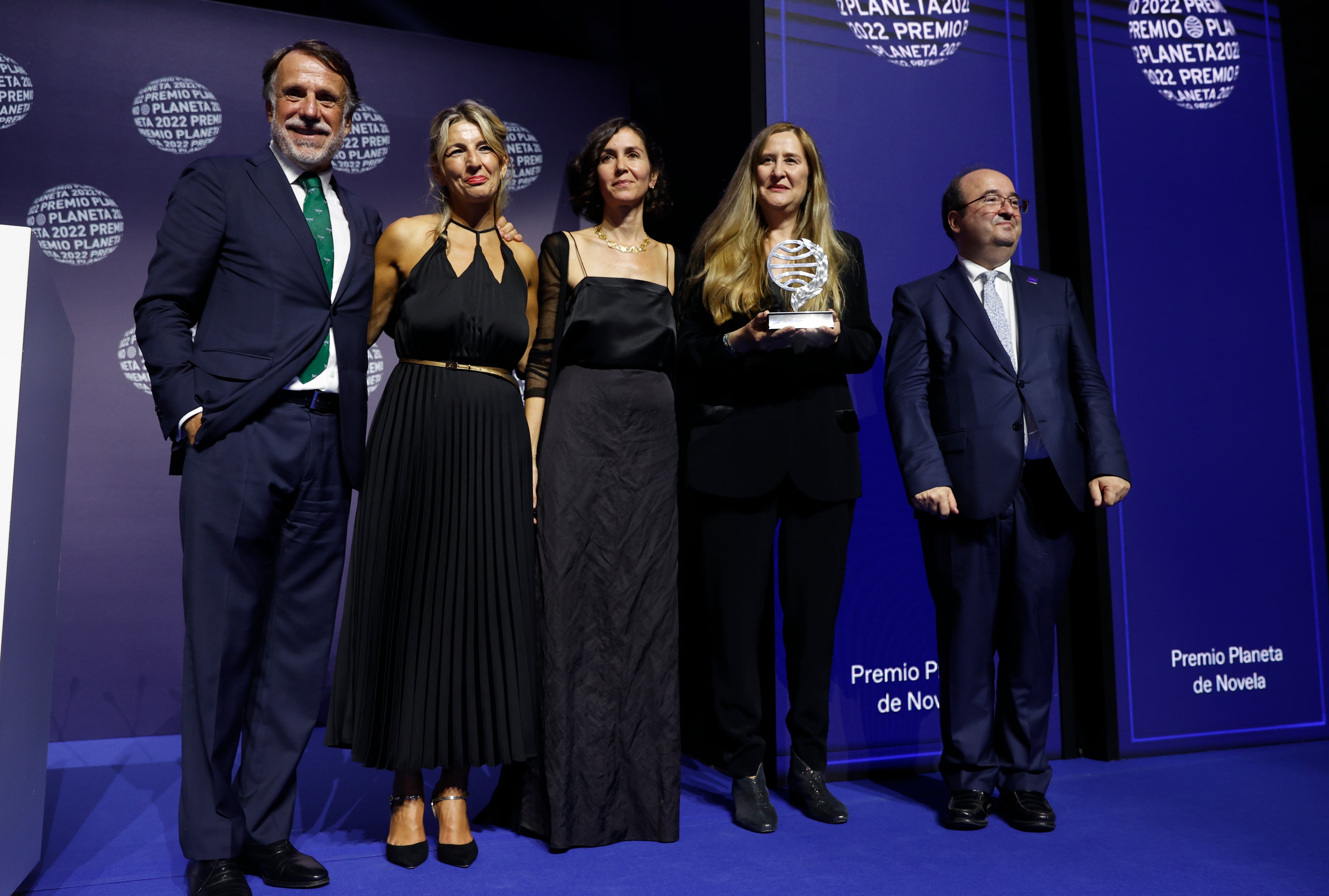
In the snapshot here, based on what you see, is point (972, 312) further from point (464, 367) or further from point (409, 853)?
point (409, 853)

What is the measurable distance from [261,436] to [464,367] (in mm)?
561

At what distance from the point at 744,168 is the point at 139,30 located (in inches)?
124

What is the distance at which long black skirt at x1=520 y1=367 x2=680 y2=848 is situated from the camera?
2.60 metres

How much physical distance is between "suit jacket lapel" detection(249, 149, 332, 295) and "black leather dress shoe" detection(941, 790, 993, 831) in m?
2.25

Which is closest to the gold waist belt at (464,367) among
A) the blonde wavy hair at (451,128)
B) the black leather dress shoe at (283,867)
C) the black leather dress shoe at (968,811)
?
the blonde wavy hair at (451,128)

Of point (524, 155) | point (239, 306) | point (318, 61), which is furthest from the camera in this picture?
point (524, 155)

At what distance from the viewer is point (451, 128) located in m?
2.56

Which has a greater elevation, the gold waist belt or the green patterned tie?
the green patterned tie

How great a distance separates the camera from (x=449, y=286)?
2.54m

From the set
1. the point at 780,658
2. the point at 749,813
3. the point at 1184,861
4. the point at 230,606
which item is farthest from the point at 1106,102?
the point at 230,606

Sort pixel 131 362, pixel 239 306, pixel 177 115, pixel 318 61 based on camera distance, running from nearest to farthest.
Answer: pixel 239 306
pixel 318 61
pixel 131 362
pixel 177 115

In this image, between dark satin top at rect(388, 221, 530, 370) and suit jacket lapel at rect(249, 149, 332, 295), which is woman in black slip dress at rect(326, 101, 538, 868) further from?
suit jacket lapel at rect(249, 149, 332, 295)

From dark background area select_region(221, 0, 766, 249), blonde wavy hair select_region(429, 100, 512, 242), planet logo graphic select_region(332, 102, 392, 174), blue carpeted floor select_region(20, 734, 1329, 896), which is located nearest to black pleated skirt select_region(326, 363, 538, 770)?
blue carpeted floor select_region(20, 734, 1329, 896)

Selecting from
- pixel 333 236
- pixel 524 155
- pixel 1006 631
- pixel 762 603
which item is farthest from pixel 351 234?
pixel 524 155
